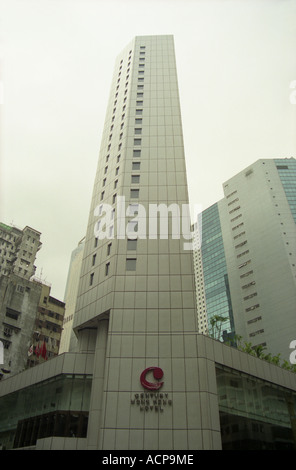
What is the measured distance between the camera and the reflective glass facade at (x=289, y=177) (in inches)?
4577

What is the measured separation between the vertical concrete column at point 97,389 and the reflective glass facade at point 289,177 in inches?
3620

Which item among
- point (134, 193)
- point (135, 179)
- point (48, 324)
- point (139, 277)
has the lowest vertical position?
point (139, 277)

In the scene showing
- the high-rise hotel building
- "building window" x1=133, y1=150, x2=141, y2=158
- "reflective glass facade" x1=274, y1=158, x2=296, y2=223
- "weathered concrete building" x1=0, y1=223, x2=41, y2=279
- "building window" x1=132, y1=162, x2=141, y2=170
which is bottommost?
the high-rise hotel building

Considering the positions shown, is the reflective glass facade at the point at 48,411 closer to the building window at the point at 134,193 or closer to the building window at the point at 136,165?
the building window at the point at 134,193

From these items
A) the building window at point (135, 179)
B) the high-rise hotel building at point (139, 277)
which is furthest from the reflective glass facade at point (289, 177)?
the building window at point (135, 179)

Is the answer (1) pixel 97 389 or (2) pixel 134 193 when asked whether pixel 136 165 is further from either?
(1) pixel 97 389

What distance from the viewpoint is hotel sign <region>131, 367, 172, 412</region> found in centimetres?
3042

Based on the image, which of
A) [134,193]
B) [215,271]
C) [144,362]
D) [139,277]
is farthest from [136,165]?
[215,271]

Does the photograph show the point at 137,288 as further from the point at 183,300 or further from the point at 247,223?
the point at 247,223

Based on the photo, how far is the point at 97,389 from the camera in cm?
3459

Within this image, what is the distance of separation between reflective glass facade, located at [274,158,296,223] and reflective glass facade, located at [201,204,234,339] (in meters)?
32.2

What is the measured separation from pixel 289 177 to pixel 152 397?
10869 centimetres

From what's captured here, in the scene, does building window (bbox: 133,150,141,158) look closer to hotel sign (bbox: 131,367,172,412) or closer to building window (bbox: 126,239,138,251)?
building window (bbox: 126,239,138,251)

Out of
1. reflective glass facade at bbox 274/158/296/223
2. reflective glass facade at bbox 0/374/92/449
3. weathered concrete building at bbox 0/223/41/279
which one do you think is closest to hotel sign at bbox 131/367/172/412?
reflective glass facade at bbox 0/374/92/449
